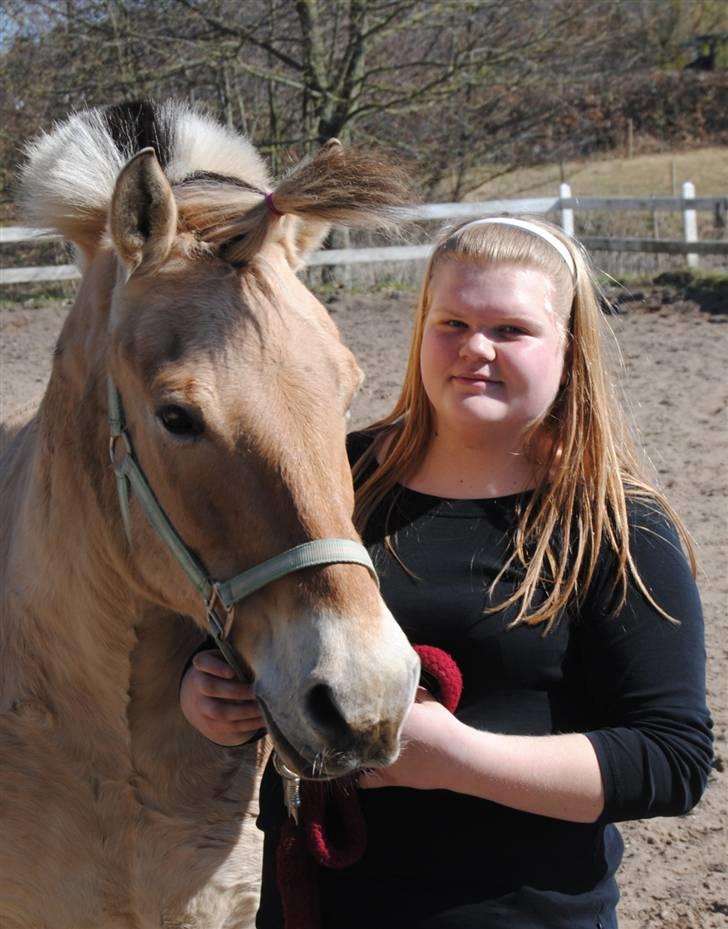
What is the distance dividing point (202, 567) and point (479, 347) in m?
0.61

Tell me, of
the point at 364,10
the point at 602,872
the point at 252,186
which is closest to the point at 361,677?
the point at 602,872

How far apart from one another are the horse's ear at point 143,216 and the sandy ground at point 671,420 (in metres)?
0.97

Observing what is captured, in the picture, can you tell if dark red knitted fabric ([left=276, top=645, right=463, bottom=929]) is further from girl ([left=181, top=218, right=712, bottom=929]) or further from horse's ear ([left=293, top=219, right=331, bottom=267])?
horse's ear ([left=293, top=219, right=331, bottom=267])

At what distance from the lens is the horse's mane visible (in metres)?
1.88

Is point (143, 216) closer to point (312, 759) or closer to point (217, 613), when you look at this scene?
point (217, 613)

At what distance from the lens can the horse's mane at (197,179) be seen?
73.9 inches

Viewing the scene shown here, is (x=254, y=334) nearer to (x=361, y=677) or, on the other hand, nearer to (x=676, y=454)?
(x=361, y=677)

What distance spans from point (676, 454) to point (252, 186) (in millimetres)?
5530

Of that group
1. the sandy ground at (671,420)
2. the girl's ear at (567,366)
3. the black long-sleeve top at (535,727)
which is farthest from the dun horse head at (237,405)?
the sandy ground at (671,420)

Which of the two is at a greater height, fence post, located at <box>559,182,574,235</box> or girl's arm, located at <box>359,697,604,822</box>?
fence post, located at <box>559,182,574,235</box>

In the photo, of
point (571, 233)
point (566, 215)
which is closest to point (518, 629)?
point (571, 233)

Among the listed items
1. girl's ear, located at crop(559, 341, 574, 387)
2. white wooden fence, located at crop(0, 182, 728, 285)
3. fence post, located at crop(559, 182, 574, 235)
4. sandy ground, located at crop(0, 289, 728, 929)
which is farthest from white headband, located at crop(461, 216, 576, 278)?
fence post, located at crop(559, 182, 574, 235)

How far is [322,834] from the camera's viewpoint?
1.75 meters

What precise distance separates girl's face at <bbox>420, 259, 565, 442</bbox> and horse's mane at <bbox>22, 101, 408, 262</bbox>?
0.20 m
